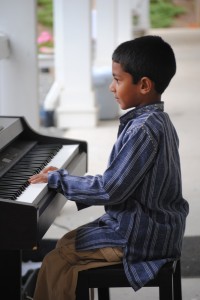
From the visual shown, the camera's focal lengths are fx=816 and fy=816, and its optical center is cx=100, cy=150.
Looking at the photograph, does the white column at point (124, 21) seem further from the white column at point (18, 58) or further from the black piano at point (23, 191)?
the black piano at point (23, 191)

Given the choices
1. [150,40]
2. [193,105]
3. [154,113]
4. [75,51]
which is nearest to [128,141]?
[154,113]

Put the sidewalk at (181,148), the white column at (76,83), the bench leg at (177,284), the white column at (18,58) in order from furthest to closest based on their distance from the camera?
1. the white column at (76,83)
2. the white column at (18,58)
3. the sidewalk at (181,148)
4. the bench leg at (177,284)

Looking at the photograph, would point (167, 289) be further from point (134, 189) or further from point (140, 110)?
point (140, 110)

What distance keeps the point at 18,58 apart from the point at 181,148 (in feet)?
11.7

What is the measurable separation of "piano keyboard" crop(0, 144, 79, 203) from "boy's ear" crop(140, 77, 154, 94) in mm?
500

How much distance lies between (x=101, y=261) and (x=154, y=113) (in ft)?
1.86

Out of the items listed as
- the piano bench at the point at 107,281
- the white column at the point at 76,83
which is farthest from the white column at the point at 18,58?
the white column at the point at 76,83

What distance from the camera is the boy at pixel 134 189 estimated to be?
9.41 feet

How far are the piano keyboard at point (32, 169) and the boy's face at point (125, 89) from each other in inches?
16.8

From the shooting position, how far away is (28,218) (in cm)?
270

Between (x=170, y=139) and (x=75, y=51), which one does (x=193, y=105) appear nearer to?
(x=75, y=51)

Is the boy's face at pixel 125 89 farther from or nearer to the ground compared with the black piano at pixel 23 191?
farther from the ground

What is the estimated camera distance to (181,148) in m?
8.31

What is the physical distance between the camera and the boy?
2867 millimetres
